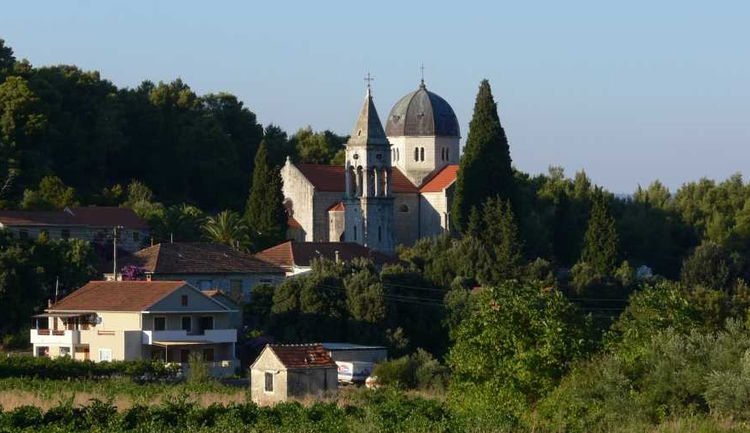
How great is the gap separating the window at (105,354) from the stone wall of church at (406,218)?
3226 centimetres

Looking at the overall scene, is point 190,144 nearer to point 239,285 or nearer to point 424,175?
point 424,175

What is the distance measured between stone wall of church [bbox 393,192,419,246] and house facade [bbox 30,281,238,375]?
30241 mm

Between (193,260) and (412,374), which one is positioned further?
(193,260)

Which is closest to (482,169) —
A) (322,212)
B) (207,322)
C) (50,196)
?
(322,212)

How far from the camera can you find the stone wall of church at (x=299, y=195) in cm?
9112

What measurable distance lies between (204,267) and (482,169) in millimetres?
17159

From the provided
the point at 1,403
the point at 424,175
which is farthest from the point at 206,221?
the point at 1,403

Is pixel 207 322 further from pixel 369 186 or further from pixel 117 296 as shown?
pixel 369 186

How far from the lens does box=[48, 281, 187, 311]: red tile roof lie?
202 feet

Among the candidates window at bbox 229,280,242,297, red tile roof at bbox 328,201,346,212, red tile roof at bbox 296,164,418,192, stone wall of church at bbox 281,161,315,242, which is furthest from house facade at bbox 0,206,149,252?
red tile roof at bbox 296,164,418,192

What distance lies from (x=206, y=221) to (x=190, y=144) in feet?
37.6

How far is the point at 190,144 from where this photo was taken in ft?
308

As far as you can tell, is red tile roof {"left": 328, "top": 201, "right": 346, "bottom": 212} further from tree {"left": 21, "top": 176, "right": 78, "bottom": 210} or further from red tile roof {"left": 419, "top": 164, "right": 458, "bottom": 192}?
tree {"left": 21, "top": 176, "right": 78, "bottom": 210}

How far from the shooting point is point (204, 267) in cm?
7175
